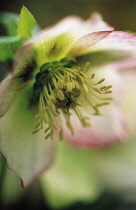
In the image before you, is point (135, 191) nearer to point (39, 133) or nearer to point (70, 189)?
point (70, 189)

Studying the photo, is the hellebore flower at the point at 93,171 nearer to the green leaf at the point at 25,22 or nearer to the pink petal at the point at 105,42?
the pink petal at the point at 105,42

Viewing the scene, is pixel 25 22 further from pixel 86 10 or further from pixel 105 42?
pixel 86 10

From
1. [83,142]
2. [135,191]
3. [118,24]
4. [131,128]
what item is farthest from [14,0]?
[83,142]

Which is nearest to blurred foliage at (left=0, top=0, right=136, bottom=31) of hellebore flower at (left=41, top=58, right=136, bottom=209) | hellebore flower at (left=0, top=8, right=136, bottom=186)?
hellebore flower at (left=41, top=58, right=136, bottom=209)

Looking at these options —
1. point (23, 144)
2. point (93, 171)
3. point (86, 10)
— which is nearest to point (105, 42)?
point (23, 144)

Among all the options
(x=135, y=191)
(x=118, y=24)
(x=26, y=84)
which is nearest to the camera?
(x=26, y=84)

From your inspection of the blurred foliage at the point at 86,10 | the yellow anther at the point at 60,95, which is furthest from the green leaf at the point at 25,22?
the blurred foliage at the point at 86,10

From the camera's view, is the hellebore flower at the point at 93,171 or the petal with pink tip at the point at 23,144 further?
the hellebore flower at the point at 93,171

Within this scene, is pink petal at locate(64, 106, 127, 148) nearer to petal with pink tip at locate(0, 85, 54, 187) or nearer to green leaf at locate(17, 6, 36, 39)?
petal with pink tip at locate(0, 85, 54, 187)
